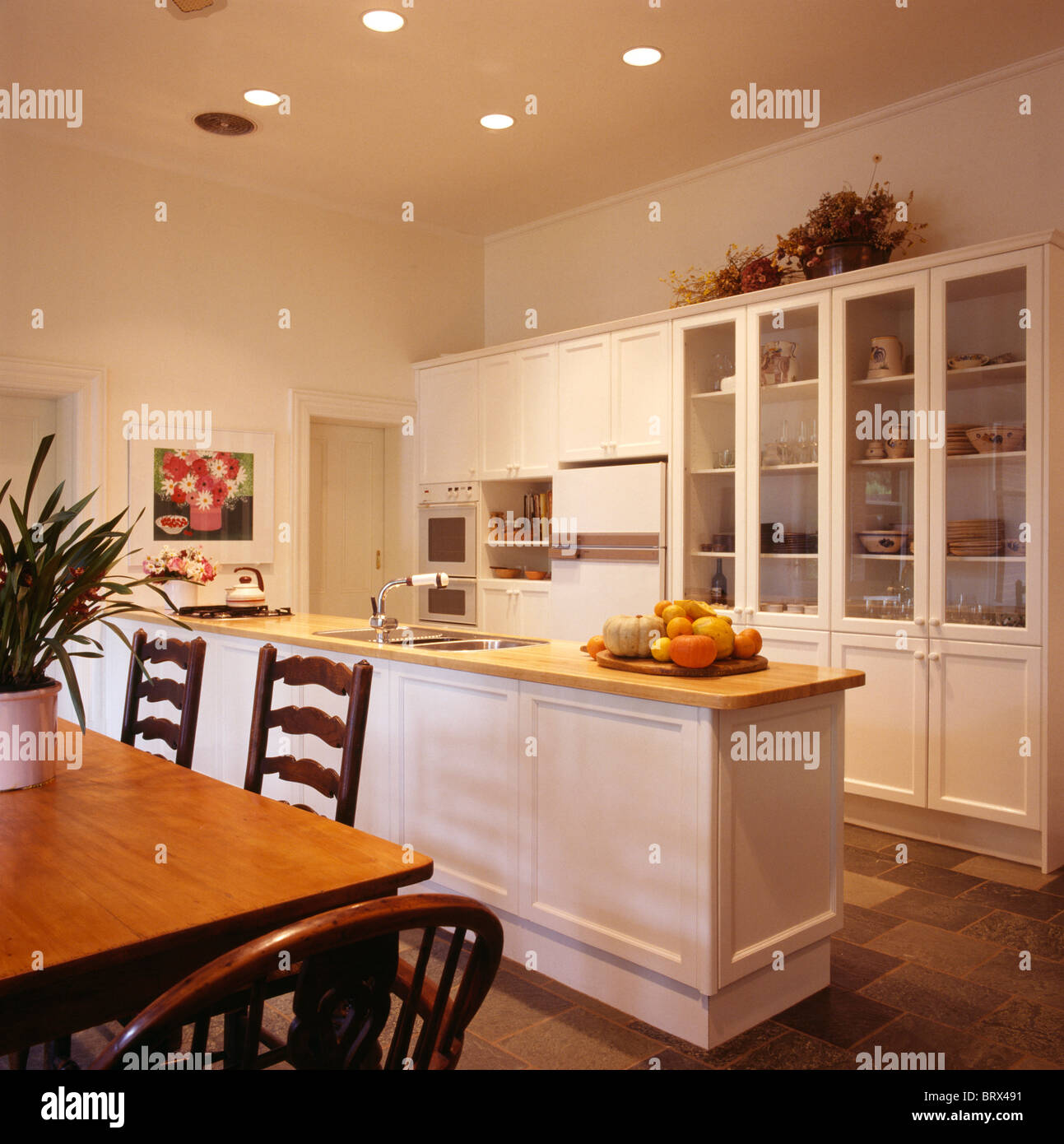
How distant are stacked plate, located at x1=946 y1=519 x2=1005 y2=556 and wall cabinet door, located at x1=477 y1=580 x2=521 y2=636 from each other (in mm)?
2451

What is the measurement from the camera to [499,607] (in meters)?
5.64

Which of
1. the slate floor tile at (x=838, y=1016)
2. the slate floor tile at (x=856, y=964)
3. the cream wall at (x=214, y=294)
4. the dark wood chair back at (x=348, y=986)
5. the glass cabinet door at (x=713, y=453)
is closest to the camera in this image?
the dark wood chair back at (x=348, y=986)

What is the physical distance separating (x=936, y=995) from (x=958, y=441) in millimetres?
2098

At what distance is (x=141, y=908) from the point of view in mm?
1248

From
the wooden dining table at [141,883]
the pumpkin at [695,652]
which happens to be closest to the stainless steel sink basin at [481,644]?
the pumpkin at [695,652]

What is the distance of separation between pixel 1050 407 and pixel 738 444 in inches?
51.3

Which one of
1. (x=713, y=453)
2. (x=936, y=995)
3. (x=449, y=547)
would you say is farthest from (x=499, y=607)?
(x=936, y=995)

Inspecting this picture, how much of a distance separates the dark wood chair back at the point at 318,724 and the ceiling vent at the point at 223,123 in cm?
341

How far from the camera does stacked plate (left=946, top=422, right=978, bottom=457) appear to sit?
3740mm

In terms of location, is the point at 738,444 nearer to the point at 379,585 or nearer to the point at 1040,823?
the point at 1040,823

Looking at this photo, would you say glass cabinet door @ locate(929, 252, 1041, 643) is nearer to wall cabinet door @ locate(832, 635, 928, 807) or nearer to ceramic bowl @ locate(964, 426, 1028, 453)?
ceramic bowl @ locate(964, 426, 1028, 453)

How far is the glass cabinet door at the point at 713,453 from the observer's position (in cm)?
444

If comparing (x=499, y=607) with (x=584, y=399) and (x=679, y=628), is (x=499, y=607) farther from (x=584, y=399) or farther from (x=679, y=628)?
(x=679, y=628)

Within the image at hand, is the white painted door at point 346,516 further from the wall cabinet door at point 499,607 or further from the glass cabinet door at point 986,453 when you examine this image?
the glass cabinet door at point 986,453
